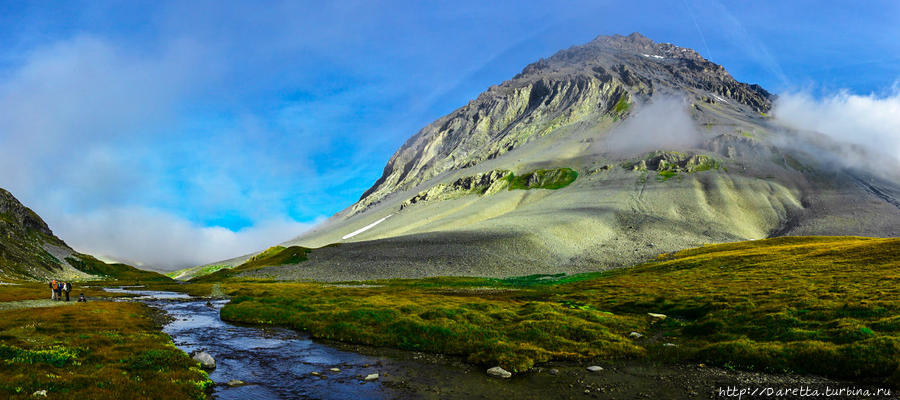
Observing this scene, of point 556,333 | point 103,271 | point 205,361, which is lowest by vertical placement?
point 556,333

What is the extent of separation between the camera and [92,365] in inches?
803

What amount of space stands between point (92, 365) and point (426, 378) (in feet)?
52.7

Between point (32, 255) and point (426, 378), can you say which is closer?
point (426, 378)

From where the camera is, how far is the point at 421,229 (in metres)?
199

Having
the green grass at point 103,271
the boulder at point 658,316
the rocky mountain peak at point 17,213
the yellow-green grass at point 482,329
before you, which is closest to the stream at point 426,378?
the yellow-green grass at point 482,329

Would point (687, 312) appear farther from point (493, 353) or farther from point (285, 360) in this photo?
point (285, 360)

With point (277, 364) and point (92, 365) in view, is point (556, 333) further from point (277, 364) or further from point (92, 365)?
point (92, 365)

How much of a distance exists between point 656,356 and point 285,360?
74.3 feet

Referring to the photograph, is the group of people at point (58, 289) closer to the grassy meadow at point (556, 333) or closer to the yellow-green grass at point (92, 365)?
the grassy meadow at point (556, 333)

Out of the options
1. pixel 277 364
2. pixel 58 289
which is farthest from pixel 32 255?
pixel 277 364

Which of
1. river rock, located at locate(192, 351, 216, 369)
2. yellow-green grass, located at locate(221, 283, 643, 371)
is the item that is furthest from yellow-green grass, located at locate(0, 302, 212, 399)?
yellow-green grass, located at locate(221, 283, 643, 371)

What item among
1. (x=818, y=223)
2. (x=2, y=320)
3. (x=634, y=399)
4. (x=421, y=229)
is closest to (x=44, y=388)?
(x=634, y=399)

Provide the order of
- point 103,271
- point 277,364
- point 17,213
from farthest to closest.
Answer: point 103,271 < point 17,213 < point 277,364

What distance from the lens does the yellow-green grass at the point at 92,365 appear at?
52.9 feet
